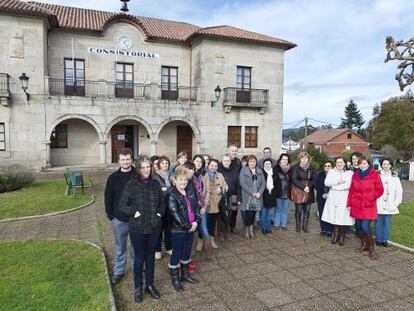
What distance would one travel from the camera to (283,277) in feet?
15.5

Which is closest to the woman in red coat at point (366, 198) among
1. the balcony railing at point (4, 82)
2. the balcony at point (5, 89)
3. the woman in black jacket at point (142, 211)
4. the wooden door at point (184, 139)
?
the woman in black jacket at point (142, 211)

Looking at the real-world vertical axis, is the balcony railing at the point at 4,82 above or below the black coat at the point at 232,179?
above

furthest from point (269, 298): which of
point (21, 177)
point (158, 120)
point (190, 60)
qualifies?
point (190, 60)

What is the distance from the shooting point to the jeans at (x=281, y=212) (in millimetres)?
7031

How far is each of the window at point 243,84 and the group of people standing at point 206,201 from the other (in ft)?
48.1

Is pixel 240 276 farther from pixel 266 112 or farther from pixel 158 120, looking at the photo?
pixel 266 112

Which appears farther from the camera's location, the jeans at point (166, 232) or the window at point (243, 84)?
the window at point (243, 84)

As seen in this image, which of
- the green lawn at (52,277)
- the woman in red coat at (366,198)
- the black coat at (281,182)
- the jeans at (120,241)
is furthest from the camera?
the black coat at (281,182)

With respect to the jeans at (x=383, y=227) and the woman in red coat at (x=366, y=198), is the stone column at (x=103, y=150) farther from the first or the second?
the jeans at (x=383, y=227)

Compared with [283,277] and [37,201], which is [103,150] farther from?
[283,277]

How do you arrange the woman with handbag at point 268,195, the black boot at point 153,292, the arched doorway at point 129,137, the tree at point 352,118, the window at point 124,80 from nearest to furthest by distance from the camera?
the black boot at point 153,292 < the woman with handbag at point 268,195 < the window at point 124,80 < the arched doorway at point 129,137 < the tree at point 352,118

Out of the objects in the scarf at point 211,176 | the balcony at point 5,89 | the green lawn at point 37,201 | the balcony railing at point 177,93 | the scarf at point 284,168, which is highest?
the balcony railing at point 177,93

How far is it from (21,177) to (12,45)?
335 inches

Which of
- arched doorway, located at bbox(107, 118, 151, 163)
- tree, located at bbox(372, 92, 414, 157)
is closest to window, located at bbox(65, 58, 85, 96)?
arched doorway, located at bbox(107, 118, 151, 163)
